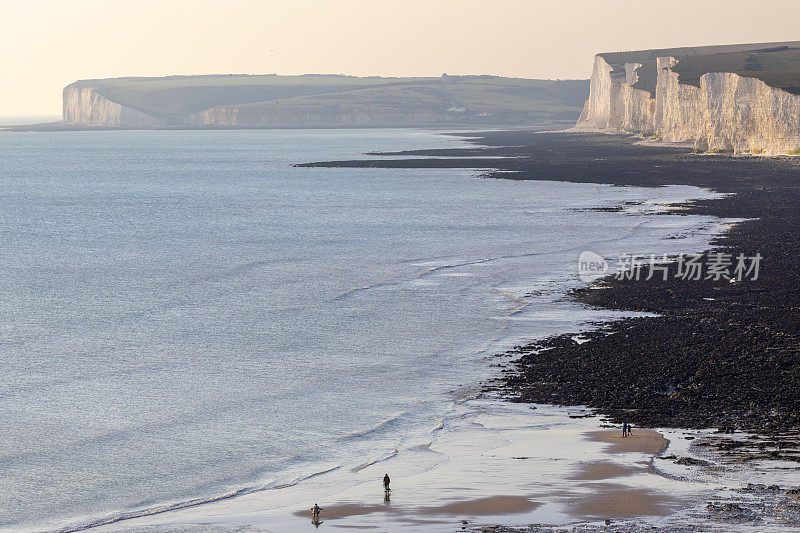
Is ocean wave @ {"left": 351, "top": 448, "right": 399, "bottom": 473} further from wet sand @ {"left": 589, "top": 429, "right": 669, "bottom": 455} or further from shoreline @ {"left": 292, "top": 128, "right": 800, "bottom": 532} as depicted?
shoreline @ {"left": 292, "top": 128, "right": 800, "bottom": 532}

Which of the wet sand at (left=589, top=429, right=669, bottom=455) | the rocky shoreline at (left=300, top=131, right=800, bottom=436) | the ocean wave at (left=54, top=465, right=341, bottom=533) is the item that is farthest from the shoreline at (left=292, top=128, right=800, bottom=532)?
the ocean wave at (left=54, top=465, right=341, bottom=533)

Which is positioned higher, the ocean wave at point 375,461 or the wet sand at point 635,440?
the wet sand at point 635,440

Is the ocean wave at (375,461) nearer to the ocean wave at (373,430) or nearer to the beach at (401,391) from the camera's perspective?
the beach at (401,391)

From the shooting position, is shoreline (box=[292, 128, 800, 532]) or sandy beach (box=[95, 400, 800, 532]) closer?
sandy beach (box=[95, 400, 800, 532])

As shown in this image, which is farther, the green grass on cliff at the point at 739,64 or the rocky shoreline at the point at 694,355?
the green grass on cliff at the point at 739,64

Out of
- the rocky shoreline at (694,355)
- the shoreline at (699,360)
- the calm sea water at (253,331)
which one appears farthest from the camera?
the rocky shoreline at (694,355)

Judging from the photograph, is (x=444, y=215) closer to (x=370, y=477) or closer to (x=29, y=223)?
(x=29, y=223)

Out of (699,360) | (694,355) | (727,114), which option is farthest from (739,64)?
(699,360)

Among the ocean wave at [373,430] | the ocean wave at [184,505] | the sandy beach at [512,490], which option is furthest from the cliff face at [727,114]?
the ocean wave at [184,505]
